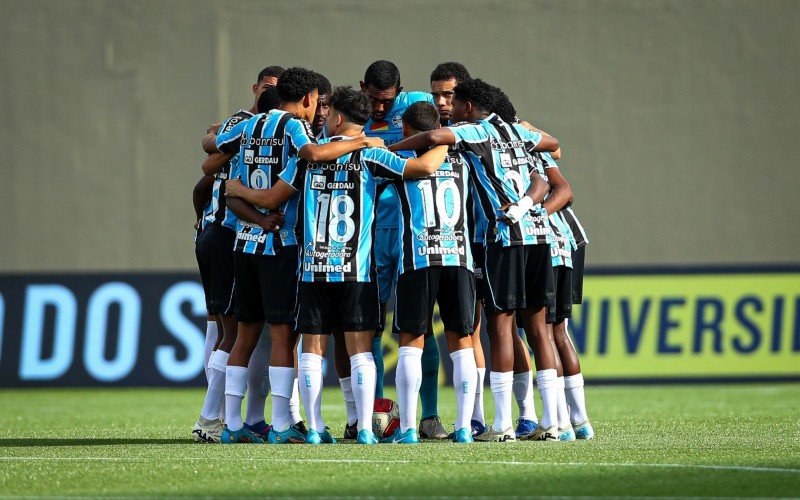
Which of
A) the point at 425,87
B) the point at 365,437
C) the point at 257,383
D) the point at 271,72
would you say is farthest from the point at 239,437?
the point at 425,87

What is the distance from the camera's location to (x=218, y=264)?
311 inches

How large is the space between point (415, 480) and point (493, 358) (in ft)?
6.03

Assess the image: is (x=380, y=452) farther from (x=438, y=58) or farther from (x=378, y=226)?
(x=438, y=58)

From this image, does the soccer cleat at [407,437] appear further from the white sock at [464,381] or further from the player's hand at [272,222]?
the player's hand at [272,222]

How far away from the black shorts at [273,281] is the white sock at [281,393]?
0.29 m

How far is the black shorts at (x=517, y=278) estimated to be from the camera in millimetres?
7406

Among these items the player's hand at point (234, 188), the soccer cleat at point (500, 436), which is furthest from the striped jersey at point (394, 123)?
the soccer cleat at point (500, 436)

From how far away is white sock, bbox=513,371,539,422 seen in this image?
7.85m

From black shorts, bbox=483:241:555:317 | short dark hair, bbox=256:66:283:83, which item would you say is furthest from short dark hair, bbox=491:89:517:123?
short dark hair, bbox=256:66:283:83

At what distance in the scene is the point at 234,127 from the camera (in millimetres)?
7762

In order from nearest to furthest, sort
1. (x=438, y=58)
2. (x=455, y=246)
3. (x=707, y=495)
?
(x=707, y=495) < (x=455, y=246) < (x=438, y=58)

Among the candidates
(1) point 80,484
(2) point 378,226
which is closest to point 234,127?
(2) point 378,226

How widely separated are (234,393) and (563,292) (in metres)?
2.11

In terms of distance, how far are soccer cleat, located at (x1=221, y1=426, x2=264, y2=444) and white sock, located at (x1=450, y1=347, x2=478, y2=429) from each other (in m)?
1.25
